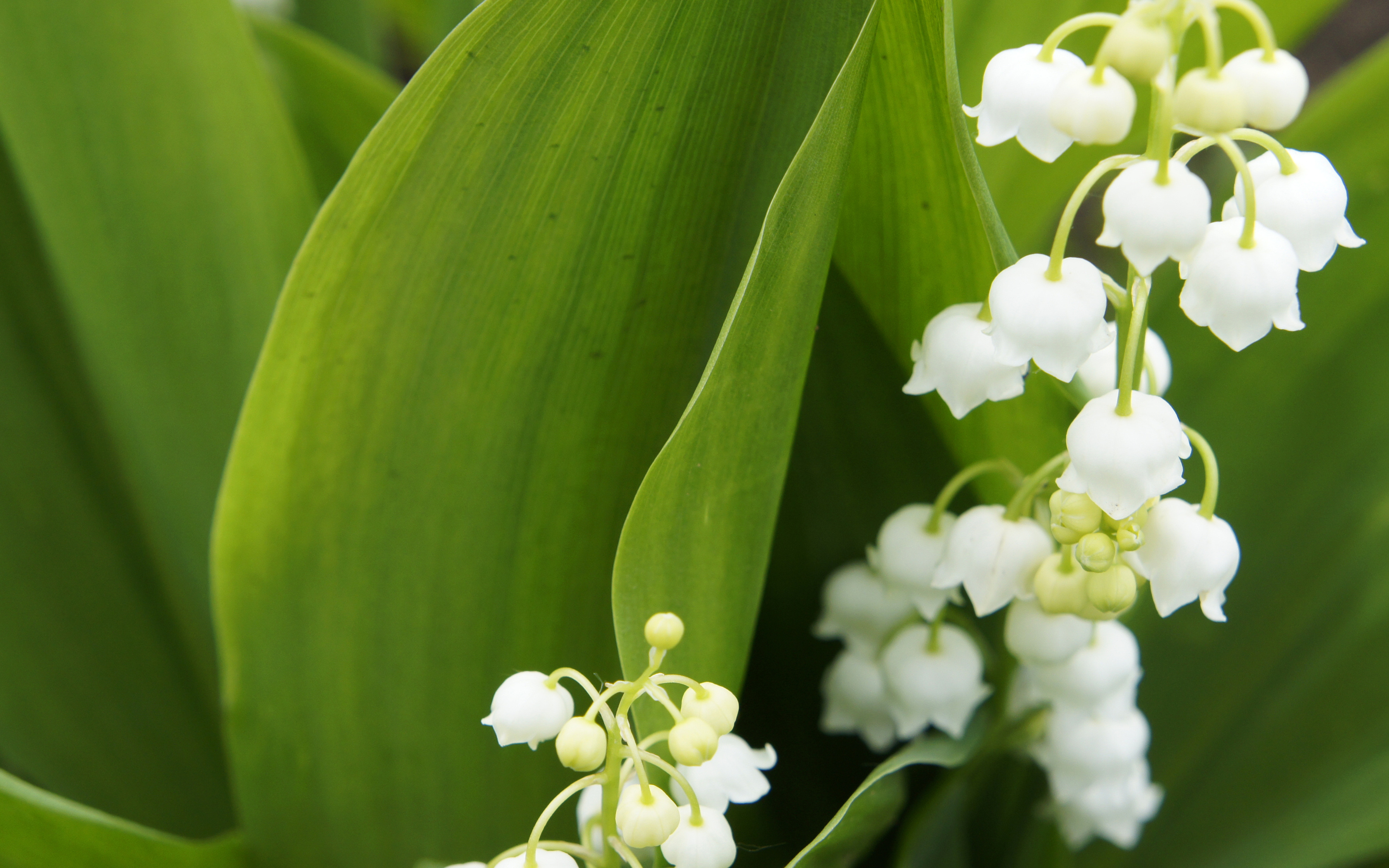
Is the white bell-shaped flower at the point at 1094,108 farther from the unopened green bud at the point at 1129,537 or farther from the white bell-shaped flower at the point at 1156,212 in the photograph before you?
the unopened green bud at the point at 1129,537

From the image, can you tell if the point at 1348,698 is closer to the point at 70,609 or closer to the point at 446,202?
the point at 446,202

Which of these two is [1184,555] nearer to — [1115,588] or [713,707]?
[1115,588]

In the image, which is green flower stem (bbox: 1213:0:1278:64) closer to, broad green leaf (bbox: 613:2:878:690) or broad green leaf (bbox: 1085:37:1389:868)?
broad green leaf (bbox: 613:2:878:690)

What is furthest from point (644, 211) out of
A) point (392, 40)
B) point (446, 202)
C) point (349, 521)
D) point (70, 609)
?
point (392, 40)

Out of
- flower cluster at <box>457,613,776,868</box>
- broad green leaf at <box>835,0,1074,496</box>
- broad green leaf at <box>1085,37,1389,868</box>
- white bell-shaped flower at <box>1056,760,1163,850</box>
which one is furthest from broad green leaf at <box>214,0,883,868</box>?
broad green leaf at <box>1085,37,1389,868</box>

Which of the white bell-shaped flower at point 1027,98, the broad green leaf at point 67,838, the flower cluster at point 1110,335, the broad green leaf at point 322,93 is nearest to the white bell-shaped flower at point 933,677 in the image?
the flower cluster at point 1110,335

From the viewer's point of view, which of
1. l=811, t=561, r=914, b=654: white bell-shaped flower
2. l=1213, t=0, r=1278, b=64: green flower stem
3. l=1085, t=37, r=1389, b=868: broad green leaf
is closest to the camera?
l=1213, t=0, r=1278, b=64: green flower stem
